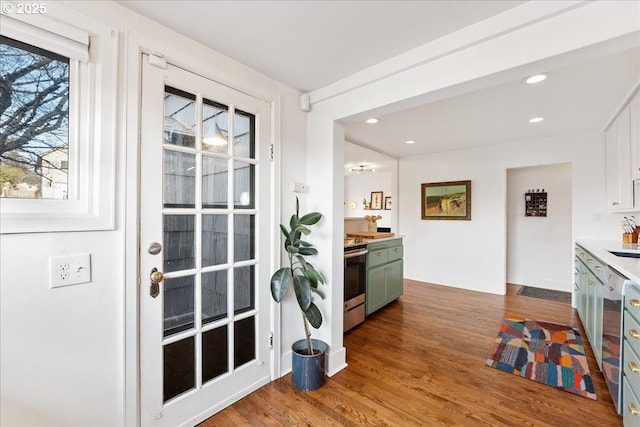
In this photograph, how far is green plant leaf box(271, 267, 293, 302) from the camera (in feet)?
6.35

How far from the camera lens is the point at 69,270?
4.30 feet

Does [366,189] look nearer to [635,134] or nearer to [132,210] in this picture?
[635,134]

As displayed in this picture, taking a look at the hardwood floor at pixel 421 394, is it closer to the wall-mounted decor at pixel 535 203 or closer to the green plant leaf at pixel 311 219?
the green plant leaf at pixel 311 219

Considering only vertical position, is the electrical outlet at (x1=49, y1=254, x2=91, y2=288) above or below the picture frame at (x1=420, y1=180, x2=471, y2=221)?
below

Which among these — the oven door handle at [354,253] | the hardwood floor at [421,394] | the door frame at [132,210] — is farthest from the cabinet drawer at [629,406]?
the door frame at [132,210]

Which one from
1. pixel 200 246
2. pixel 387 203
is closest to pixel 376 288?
pixel 200 246

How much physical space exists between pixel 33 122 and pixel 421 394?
2.71 meters

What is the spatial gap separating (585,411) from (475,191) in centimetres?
338

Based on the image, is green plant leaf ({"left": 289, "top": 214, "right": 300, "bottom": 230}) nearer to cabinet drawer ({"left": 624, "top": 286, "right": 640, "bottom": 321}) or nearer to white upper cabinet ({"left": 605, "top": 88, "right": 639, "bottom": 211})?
cabinet drawer ({"left": 624, "top": 286, "right": 640, "bottom": 321})

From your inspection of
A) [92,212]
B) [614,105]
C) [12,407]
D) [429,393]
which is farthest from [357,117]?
[614,105]

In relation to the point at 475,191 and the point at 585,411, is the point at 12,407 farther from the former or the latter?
the point at 475,191

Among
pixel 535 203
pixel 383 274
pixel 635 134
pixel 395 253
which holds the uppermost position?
pixel 635 134

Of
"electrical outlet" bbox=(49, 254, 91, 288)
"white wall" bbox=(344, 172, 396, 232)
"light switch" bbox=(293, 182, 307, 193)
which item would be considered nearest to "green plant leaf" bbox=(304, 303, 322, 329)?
"light switch" bbox=(293, 182, 307, 193)

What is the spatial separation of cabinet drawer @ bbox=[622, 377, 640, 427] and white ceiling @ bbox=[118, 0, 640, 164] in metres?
1.75
